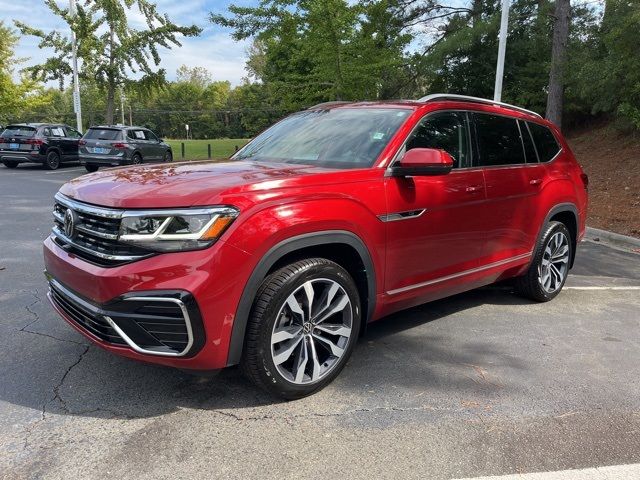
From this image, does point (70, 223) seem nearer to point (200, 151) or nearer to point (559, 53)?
point (559, 53)

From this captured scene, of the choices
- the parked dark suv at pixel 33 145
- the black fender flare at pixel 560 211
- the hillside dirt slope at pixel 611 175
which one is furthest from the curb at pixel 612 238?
the parked dark suv at pixel 33 145

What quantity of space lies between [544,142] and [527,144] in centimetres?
37

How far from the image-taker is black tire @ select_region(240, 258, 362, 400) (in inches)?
112

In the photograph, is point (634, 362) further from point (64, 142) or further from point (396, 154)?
point (64, 142)

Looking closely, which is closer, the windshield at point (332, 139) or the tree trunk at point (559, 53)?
the windshield at point (332, 139)

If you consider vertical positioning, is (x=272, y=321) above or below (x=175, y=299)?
below

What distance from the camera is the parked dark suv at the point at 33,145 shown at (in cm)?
1783

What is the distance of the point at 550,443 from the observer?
277cm

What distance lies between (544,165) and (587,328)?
1.51m

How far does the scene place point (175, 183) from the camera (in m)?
2.95

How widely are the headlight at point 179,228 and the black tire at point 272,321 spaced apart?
1.38 ft

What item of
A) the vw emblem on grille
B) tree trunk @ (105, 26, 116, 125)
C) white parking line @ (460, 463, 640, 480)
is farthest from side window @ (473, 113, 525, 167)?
tree trunk @ (105, 26, 116, 125)

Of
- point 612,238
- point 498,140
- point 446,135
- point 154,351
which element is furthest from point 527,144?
point 612,238

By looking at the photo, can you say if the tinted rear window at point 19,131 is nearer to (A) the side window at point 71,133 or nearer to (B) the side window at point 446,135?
(A) the side window at point 71,133
